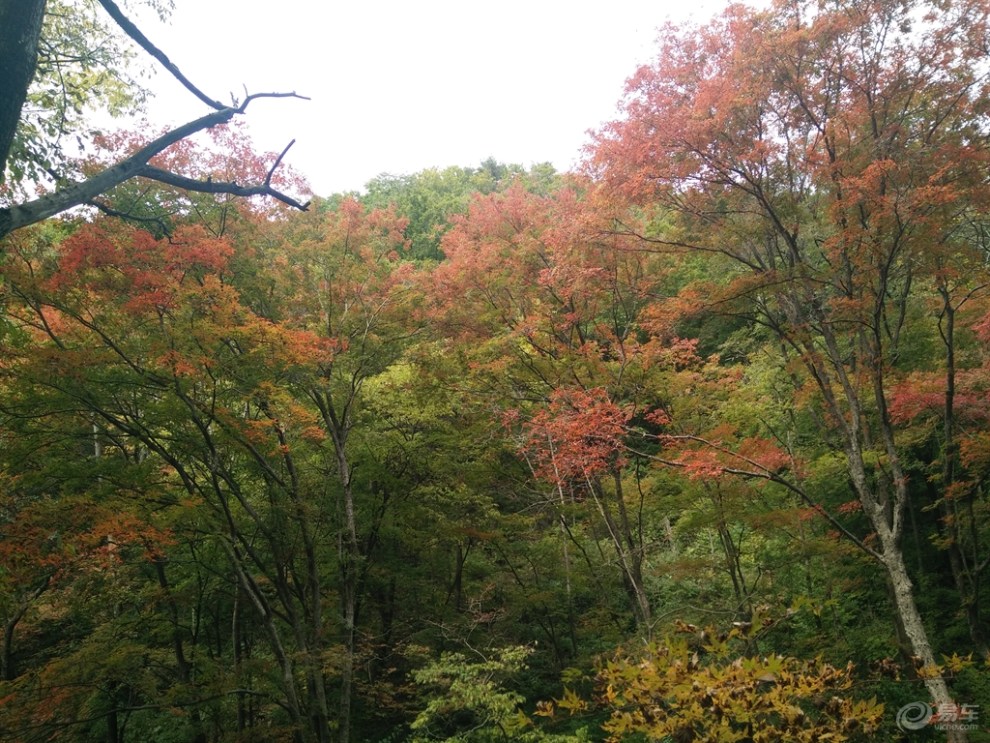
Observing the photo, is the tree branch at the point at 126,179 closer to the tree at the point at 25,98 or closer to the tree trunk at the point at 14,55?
the tree at the point at 25,98

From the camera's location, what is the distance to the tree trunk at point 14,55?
2.58m

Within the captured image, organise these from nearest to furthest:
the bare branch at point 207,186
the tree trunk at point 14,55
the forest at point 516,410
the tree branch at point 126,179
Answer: the tree trunk at point 14,55, the tree branch at point 126,179, the bare branch at point 207,186, the forest at point 516,410

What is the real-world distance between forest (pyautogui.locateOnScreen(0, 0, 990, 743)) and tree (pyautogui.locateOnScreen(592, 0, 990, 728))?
0.13ft

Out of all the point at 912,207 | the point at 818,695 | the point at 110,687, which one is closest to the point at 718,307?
the point at 912,207

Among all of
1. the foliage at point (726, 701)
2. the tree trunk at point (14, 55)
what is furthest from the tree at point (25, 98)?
the foliage at point (726, 701)

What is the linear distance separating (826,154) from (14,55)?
7466 mm

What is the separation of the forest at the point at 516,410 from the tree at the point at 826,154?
4 centimetres

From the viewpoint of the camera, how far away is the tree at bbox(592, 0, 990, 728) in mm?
6527

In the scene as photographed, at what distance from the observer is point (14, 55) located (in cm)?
260

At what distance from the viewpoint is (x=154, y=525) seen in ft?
23.1

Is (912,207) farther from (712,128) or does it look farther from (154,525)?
(154,525)

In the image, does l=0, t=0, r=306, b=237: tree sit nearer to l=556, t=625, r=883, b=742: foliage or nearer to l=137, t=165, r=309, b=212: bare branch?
l=137, t=165, r=309, b=212: bare branch

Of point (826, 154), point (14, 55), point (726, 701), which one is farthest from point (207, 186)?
point (826, 154)

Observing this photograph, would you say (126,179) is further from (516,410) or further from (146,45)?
(516,410)
